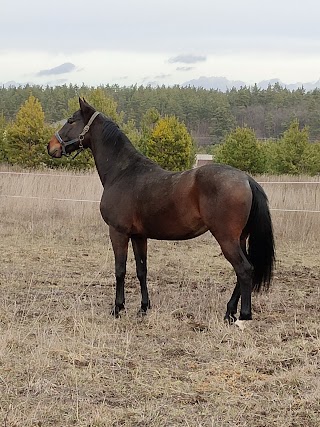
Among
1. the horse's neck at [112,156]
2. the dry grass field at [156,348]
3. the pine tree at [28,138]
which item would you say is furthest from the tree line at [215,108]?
the horse's neck at [112,156]

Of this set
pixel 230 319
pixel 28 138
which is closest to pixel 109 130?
pixel 230 319

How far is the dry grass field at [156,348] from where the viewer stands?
3.05m

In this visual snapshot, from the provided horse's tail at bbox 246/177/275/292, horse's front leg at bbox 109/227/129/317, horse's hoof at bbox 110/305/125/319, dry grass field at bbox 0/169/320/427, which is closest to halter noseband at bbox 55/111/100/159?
horse's front leg at bbox 109/227/129/317

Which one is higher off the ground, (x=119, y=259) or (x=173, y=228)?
(x=173, y=228)

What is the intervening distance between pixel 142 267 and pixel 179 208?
87 cm

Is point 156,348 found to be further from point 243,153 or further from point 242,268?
point 243,153

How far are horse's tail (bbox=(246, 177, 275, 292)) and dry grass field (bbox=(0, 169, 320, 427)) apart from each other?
1.46 ft

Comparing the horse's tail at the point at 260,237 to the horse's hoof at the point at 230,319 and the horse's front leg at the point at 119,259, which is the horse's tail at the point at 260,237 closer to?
the horse's hoof at the point at 230,319

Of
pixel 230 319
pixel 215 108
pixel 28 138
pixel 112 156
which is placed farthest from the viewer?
pixel 215 108

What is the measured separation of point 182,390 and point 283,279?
4005 millimetres

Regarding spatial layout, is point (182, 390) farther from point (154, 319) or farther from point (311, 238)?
point (311, 238)

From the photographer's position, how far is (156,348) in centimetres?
423

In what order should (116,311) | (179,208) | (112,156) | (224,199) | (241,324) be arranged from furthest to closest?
(112,156) → (116,311) → (179,208) → (241,324) → (224,199)

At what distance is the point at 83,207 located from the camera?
467 inches
